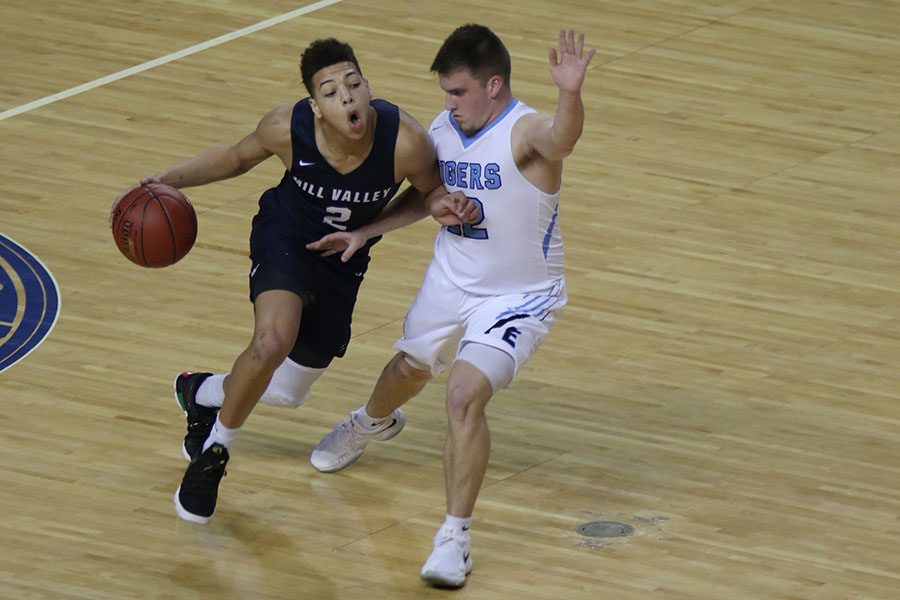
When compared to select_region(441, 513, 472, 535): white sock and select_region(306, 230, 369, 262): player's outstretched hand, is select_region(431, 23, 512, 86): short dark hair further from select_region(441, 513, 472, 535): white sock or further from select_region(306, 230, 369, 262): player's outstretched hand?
select_region(441, 513, 472, 535): white sock

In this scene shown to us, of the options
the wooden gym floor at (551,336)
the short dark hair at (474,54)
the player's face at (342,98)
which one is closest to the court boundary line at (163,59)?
the wooden gym floor at (551,336)

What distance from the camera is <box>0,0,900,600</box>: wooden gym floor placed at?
659 cm

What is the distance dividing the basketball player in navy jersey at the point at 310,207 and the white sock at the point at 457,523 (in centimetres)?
85

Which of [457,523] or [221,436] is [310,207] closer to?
[221,436]

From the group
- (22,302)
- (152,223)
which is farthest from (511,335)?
(22,302)

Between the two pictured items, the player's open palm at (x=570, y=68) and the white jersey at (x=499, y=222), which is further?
the white jersey at (x=499, y=222)

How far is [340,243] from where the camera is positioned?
6.84m

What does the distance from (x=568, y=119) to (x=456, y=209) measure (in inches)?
22.4

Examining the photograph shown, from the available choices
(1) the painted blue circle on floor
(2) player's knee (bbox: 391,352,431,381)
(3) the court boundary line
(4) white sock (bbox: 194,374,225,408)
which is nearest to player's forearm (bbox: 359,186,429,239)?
(2) player's knee (bbox: 391,352,431,381)

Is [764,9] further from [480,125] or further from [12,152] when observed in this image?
[480,125]

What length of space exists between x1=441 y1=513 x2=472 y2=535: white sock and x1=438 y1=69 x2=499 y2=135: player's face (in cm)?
137

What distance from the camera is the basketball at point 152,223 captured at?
6.92 metres

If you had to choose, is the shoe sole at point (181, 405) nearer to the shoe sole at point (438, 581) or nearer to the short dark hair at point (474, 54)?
the shoe sole at point (438, 581)

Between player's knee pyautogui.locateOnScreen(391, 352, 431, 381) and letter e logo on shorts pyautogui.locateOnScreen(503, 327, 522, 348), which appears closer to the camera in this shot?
letter e logo on shorts pyautogui.locateOnScreen(503, 327, 522, 348)
